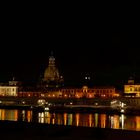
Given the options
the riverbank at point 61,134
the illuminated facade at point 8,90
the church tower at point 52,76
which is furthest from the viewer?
the church tower at point 52,76

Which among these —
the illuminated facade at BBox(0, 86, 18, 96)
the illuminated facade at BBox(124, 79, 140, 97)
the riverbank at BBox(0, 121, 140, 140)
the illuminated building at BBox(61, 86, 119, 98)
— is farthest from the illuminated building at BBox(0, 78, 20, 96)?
the riverbank at BBox(0, 121, 140, 140)

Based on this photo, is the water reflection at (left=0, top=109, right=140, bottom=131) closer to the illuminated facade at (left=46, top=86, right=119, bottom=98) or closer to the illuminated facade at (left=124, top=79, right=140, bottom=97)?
the illuminated facade at (left=46, top=86, right=119, bottom=98)

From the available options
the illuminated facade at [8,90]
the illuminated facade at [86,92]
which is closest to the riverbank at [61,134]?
the illuminated facade at [86,92]

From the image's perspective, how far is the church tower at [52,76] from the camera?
89312 millimetres

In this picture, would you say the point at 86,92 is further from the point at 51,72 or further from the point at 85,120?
the point at 85,120

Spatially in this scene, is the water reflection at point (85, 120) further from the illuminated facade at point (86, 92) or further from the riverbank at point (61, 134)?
the illuminated facade at point (86, 92)

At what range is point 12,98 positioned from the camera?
249 ft

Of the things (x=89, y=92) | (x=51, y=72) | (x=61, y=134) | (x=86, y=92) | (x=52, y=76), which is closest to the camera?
(x=61, y=134)

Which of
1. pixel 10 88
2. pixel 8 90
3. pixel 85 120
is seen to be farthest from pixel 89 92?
pixel 85 120

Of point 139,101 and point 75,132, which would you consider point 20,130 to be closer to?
point 75,132

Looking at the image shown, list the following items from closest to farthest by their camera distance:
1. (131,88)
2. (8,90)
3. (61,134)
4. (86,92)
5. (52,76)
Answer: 1. (61,134)
2. (131,88)
3. (86,92)
4. (8,90)
5. (52,76)

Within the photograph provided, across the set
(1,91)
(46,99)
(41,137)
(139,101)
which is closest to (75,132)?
(41,137)

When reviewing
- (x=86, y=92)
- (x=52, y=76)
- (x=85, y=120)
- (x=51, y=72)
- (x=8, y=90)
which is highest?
(x=51, y=72)

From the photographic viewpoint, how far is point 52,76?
9281 cm
